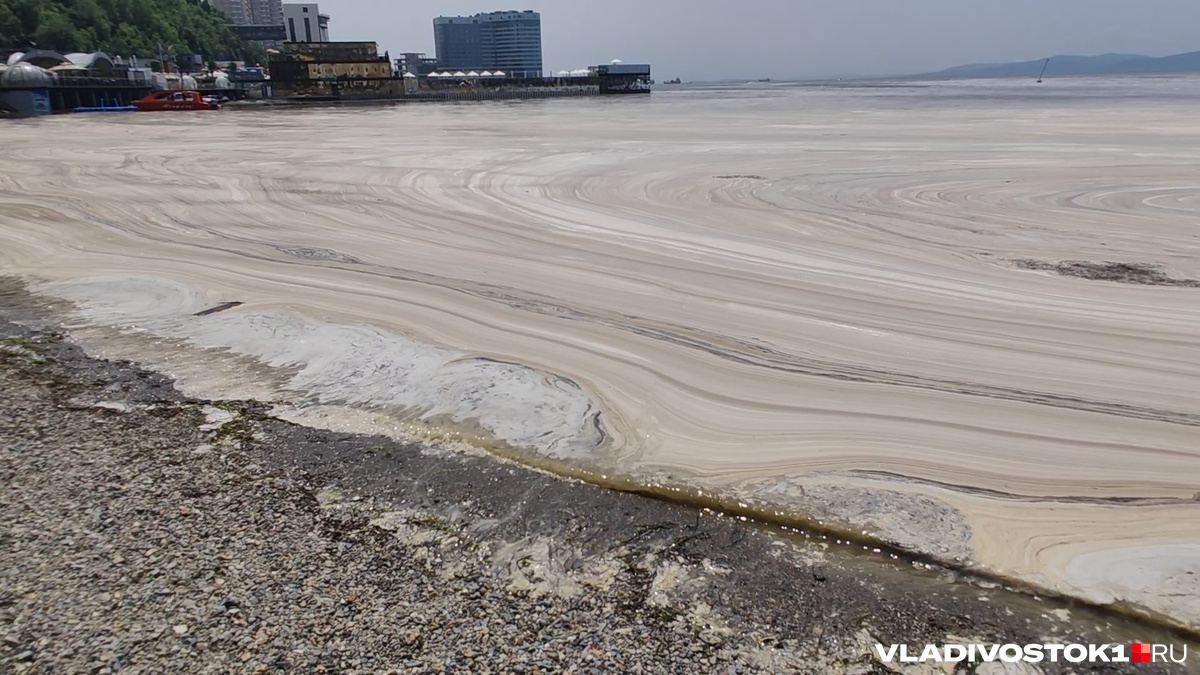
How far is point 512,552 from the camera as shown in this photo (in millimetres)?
1745

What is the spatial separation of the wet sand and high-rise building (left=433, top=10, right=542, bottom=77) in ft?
421

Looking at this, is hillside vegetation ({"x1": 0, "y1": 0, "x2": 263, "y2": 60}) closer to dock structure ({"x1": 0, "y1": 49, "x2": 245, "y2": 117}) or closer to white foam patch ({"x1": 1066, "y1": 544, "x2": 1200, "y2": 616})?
dock structure ({"x1": 0, "y1": 49, "x2": 245, "y2": 117})

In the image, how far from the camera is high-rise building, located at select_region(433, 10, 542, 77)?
133 m

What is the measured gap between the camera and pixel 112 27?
6153cm

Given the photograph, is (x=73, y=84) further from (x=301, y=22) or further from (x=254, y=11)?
(x=254, y=11)

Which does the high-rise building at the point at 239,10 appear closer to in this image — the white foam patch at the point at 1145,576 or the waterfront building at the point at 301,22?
the waterfront building at the point at 301,22

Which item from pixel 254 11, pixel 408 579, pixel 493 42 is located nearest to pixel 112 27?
pixel 408 579

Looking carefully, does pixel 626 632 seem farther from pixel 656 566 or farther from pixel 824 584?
pixel 824 584

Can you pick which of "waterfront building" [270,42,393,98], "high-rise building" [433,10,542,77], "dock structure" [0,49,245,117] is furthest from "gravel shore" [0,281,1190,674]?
"high-rise building" [433,10,542,77]

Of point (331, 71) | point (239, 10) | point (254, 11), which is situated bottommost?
point (331, 71)

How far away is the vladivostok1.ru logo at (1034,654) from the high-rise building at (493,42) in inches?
5246

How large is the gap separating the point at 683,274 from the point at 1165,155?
25.0 ft

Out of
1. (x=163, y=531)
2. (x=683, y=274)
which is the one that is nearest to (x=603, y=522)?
(x=163, y=531)

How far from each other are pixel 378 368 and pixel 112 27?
3036 inches
